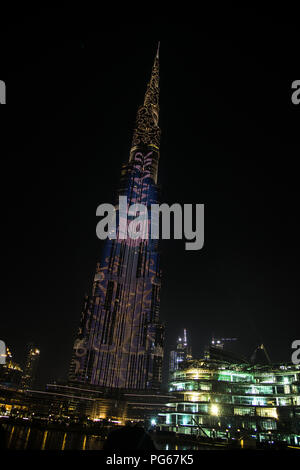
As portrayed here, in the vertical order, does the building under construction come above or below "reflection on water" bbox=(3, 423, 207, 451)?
above

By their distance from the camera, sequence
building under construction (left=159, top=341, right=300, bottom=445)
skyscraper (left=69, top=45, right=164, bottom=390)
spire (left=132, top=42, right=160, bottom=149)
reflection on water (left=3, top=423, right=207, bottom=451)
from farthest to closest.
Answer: spire (left=132, top=42, right=160, bottom=149) < skyscraper (left=69, top=45, right=164, bottom=390) < building under construction (left=159, top=341, right=300, bottom=445) < reflection on water (left=3, top=423, right=207, bottom=451)

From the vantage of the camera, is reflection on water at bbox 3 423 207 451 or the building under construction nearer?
reflection on water at bbox 3 423 207 451

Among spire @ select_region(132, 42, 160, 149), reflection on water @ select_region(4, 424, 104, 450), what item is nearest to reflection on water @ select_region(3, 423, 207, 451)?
reflection on water @ select_region(4, 424, 104, 450)

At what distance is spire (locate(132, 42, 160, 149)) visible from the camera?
17326 centimetres

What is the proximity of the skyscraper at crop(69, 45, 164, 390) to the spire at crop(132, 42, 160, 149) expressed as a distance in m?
0.82

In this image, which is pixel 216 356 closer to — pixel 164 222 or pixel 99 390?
pixel 99 390

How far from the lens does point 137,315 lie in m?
141

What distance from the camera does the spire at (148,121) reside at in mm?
173262

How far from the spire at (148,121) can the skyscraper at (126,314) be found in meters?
0.82

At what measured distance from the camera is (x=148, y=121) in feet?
587

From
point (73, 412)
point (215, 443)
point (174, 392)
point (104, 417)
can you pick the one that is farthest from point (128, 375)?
point (215, 443)

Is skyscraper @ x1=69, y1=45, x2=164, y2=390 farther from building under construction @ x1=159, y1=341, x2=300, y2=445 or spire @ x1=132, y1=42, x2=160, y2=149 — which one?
building under construction @ x1=159, y1=341, x2=300, y2=445

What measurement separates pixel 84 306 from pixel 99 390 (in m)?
39.1
